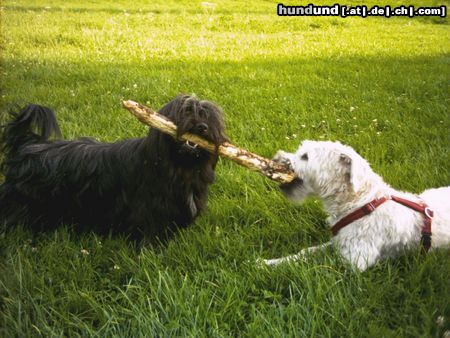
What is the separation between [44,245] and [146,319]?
5.64 ft

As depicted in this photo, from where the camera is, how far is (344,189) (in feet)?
11.9

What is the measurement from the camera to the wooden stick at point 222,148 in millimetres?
3436

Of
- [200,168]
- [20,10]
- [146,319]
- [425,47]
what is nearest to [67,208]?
[200,168]

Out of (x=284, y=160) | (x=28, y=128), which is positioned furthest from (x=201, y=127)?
(x=28, y=128)

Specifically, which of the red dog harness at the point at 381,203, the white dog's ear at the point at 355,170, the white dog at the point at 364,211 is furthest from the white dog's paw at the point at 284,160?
the red dog harness at the point at 381,203

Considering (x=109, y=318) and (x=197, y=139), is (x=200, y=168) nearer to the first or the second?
(x=197, y=139)

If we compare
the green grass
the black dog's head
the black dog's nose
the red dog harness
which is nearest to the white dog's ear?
the red dog harness

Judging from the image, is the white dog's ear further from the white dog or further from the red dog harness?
the red dog harness

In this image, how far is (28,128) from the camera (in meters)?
4.35

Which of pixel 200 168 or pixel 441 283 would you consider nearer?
pixel 441 283

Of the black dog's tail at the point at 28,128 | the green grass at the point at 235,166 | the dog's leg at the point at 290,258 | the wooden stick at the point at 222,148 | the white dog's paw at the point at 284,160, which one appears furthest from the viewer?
the black dog's tail at the point at 28,128

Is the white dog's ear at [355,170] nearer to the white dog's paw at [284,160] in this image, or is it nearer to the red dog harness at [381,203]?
the red dog harness at [381,203]

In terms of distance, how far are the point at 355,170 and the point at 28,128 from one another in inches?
132

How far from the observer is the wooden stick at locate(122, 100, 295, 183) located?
3436 millimetres
